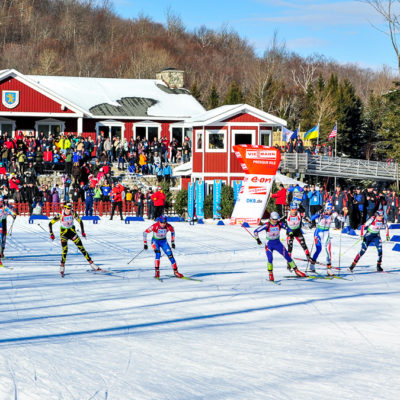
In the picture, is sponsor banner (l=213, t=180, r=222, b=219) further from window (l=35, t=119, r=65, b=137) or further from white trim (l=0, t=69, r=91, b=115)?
window (l=35, t=119, r=65, b=137)

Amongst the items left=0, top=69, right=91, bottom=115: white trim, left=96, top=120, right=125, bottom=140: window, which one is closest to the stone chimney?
left=96, top=120, right=125, bottom=140: window

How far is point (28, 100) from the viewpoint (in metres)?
42.8

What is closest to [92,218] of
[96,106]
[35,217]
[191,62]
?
[35,217]

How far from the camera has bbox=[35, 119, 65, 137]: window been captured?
142 feet

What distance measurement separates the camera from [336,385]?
8.52 metres

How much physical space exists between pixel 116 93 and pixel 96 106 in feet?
11.3

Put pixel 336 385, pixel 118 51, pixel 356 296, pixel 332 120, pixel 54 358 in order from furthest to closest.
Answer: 1. pixel 118 51
2. pixel 332 120
3. pixel 356 296
4. pixel 54 358
5. pixel 336 385

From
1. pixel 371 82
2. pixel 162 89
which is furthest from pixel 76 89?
pixel 371 82

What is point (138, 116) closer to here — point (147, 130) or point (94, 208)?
point (147, 130)

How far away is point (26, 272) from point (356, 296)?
7.66 metres

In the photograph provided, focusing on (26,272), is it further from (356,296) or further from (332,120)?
(332,120)

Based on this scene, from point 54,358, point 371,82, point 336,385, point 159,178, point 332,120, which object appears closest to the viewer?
point 336,385

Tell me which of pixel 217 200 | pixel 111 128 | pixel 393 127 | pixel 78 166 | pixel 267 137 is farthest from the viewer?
pixel 111 128

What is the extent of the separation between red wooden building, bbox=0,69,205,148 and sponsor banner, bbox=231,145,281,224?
12.2 metres
